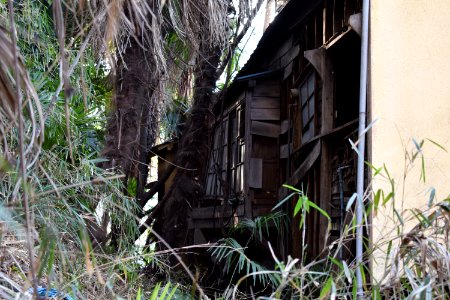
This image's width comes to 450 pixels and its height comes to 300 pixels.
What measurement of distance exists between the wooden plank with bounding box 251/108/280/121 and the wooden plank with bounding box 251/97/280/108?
0.06 m

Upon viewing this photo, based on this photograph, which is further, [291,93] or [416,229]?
[291,93]

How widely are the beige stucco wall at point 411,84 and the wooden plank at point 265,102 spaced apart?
13.8 ft

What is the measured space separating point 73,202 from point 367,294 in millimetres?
2893

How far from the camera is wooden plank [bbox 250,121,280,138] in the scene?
29.9 feet

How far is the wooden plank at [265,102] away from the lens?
926cm

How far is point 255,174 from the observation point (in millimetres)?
9031

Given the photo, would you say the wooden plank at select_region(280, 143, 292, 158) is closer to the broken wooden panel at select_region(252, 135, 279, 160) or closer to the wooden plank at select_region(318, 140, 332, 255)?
the broken wooden panel at select_region(252, 135, 279, 160)

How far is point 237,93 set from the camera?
1040cm

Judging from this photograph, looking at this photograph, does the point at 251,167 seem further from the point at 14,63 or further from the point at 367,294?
the point at 14,63

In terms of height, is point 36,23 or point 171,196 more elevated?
point 36,23

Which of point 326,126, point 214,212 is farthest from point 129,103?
point 214,212

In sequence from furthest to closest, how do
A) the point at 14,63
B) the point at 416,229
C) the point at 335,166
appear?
1. the point at 335,166
2. the point at 416,229
3. the point at 14,63

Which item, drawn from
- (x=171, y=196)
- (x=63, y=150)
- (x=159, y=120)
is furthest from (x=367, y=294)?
(x=171, y=196)

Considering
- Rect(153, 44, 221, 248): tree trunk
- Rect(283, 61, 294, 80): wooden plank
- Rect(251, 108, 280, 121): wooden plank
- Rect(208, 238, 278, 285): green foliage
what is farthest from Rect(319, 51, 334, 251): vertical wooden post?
Rect(153, 44, 221, 248): tree trunk
